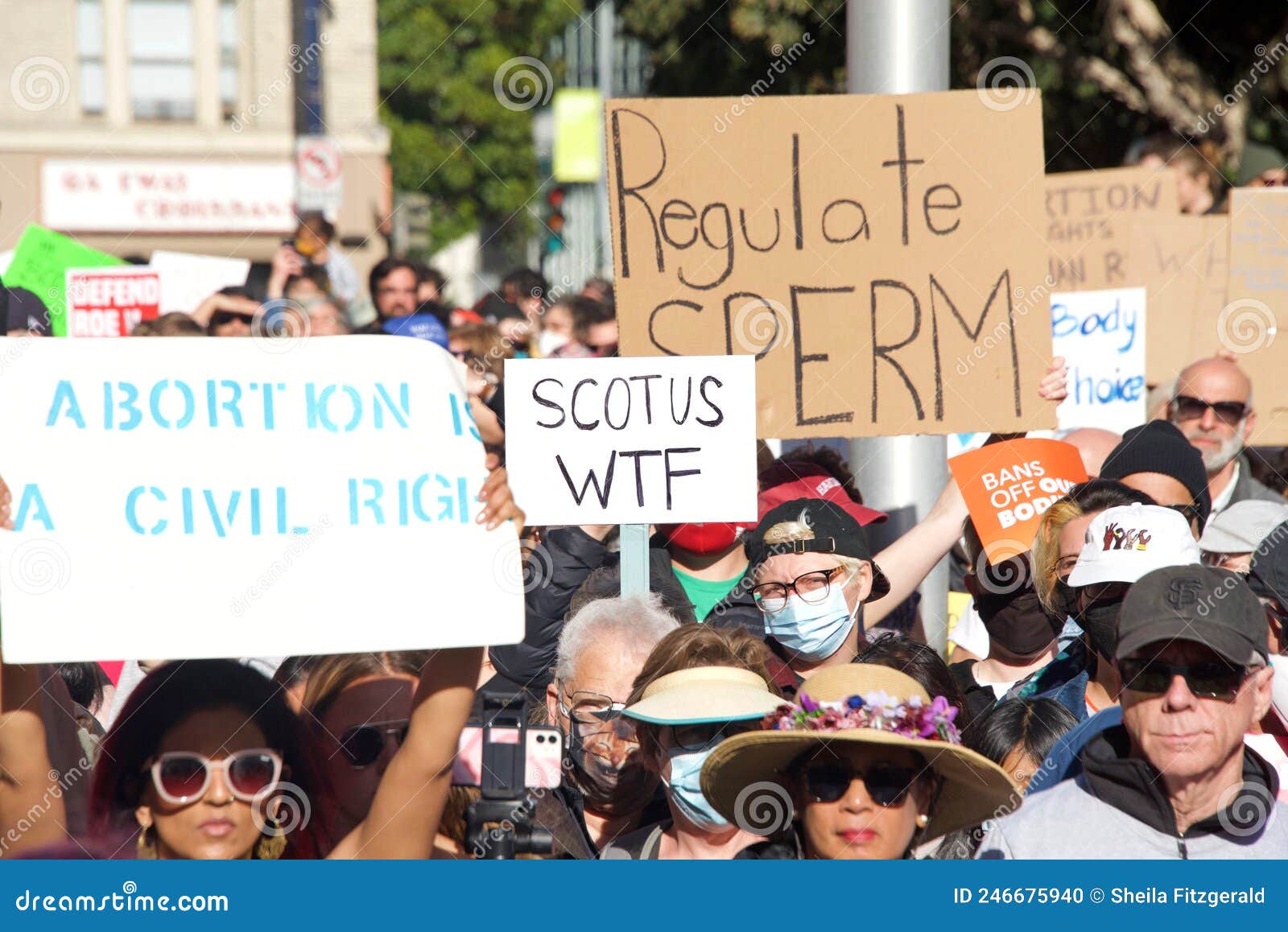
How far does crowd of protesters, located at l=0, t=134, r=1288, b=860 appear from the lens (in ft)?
9.04

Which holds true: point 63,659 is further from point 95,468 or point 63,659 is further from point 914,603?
point 914,603

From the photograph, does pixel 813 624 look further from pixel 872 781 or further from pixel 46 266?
pixel 46 266

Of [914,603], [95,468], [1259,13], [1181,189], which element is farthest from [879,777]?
[1259,13]

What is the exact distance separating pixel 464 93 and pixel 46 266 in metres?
35.8

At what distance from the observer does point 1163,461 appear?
4324 millimetres

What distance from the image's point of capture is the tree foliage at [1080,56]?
38.1 ft

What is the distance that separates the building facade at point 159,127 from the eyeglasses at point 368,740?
23815 millimetres
